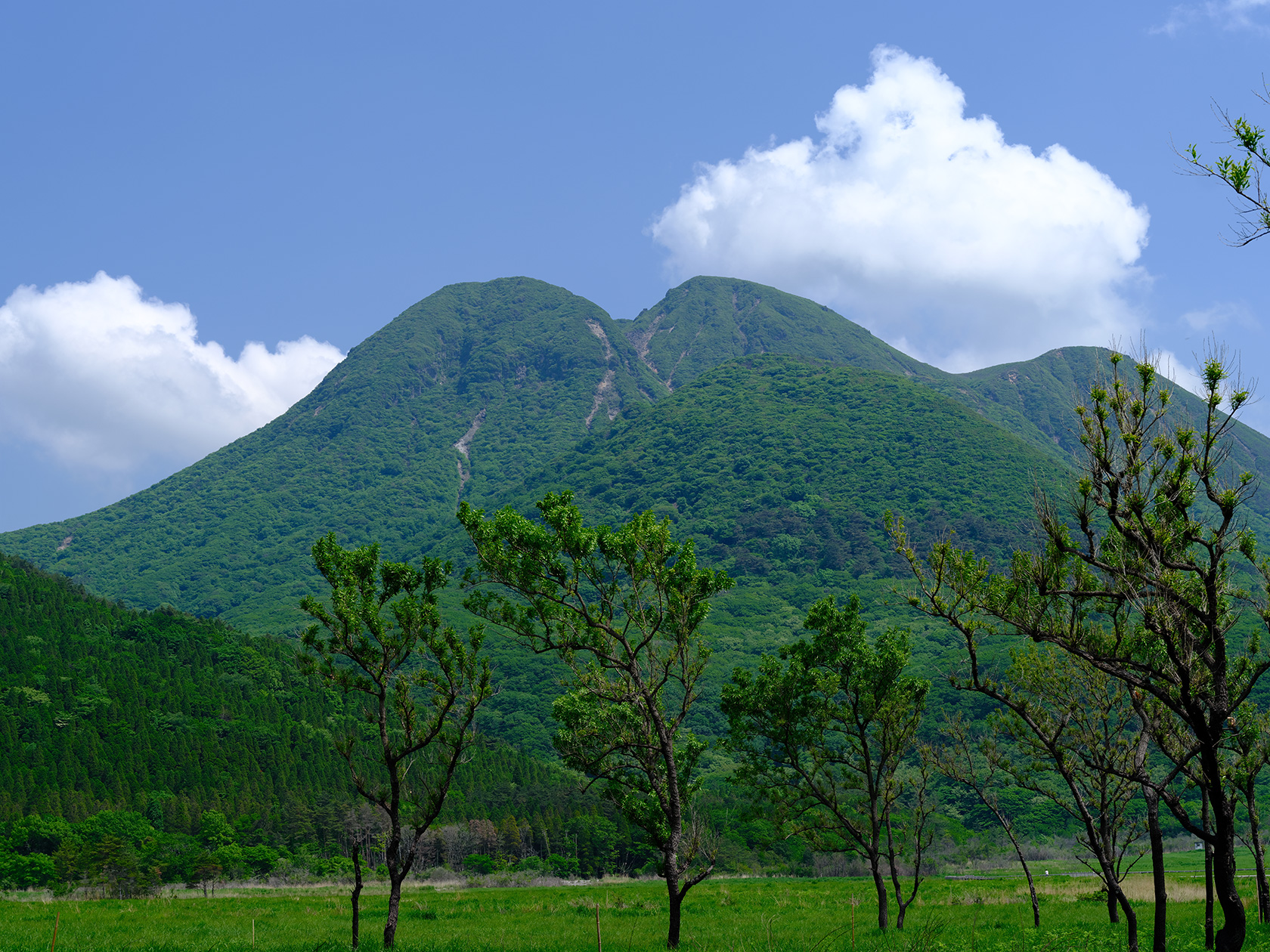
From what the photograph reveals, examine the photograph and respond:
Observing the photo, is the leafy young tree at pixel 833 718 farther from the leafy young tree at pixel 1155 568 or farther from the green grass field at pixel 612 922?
the leafy young tree at pixel 1155 568

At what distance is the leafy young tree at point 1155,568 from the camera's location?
11984mm

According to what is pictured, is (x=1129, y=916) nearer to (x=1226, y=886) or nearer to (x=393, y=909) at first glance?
(x=1226, y=886)

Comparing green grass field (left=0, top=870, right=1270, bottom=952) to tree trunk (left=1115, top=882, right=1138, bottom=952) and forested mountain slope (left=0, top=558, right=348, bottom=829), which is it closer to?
tree trunk (left=1115, top=882, right=1138, bottom=952)

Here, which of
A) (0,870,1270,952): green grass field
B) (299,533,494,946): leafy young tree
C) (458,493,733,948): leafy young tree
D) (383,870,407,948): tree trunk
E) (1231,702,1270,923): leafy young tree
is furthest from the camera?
(299,533,494,946): leafy young tree

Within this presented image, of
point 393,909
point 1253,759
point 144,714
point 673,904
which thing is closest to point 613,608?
point 673,904

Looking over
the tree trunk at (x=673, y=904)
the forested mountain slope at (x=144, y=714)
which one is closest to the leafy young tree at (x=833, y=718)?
the tree trunk at (x=673, y=904)

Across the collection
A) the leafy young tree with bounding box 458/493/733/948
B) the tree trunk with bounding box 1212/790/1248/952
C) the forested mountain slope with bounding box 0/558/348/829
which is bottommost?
the forested mountain slope with bounding box 0/558/348/829

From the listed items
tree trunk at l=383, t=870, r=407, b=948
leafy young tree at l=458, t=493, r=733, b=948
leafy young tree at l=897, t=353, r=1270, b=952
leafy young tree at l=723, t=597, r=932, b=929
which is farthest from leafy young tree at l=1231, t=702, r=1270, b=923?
tree trunk at l=383, t=870, r=407, b=948

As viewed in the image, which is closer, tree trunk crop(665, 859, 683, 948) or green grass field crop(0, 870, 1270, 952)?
tree trunk crop(665, 859, 683, 948)

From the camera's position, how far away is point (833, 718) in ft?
109

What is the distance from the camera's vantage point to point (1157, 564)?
1206 centimetres

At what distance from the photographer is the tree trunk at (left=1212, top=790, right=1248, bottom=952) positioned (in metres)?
11.6

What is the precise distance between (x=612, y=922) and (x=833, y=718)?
1258 cm

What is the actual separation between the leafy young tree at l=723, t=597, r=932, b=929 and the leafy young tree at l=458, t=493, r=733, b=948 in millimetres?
8583
